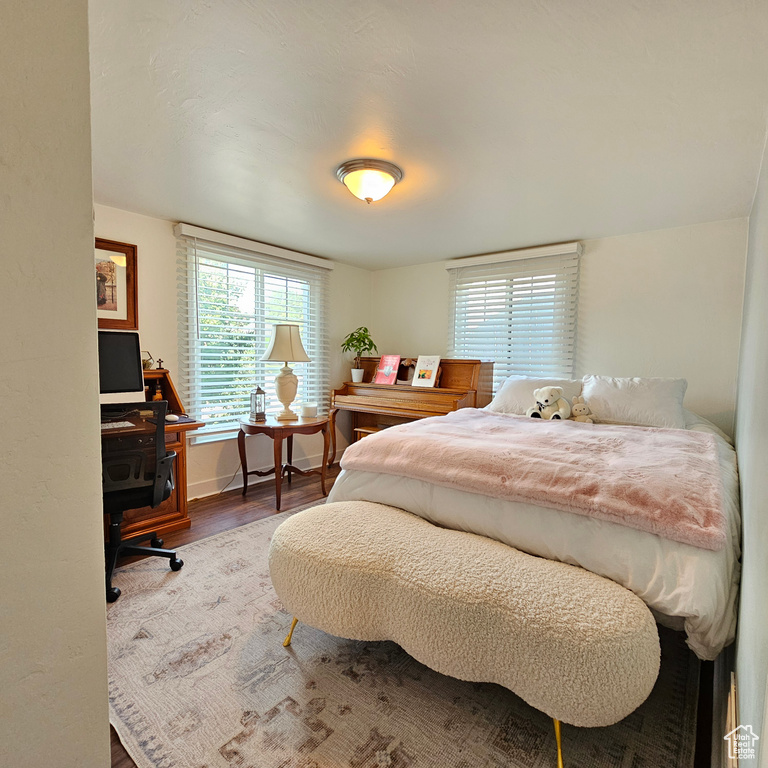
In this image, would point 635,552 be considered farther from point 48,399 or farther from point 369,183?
point 369,183

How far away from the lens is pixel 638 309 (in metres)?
3.28

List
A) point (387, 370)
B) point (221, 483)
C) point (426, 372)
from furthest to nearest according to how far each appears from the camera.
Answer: point (387, 370) → point (426, 372) → point (221, 483)

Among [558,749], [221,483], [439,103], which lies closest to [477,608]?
[558,749]

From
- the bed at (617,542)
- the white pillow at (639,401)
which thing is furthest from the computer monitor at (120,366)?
the white pillow at (639,401)

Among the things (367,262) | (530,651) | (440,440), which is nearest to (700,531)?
(530,651)

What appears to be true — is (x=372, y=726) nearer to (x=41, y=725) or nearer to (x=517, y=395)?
(x=41, y=725)

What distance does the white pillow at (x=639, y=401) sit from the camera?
8.73 ft

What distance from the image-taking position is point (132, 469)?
84.5 inches

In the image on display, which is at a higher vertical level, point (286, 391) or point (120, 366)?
point (120, 366)

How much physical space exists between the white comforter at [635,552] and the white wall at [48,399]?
1.29 m

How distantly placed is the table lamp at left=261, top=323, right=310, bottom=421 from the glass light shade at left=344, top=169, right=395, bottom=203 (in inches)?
57.4

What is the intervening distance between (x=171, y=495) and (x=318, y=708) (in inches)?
74.1

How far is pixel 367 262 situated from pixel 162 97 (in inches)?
116

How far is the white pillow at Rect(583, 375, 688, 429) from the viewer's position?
8.73 feet
